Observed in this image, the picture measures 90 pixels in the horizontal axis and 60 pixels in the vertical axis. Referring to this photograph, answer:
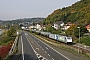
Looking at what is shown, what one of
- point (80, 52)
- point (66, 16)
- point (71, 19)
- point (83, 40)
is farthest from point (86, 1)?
point (80, 52)

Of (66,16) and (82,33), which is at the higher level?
(66,16)

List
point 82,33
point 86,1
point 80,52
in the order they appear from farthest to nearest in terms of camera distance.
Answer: point 86,1 < point 82,33 < point 80,52

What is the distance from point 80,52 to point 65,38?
19.1 metres

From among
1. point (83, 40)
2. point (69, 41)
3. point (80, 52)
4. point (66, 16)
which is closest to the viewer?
point (80, 52)

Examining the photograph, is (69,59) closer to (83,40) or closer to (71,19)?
(83,40)

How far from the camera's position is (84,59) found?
1251 inches

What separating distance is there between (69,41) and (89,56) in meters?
23.8

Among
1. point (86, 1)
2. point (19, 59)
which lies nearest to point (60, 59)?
point (19, 59)

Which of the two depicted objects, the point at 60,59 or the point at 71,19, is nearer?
the point at 60,59

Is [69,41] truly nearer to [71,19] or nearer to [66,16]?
[71,19]

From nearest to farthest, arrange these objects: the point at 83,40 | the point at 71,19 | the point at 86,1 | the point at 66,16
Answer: the point at 83,40, the point at 71,19, the point at 66,16, the point at 86,1

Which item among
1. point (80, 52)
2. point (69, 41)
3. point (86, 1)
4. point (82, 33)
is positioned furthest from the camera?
point (86, 1)

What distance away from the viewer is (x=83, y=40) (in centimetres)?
6309

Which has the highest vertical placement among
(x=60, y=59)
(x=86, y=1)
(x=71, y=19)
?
(x=86, y=1)
